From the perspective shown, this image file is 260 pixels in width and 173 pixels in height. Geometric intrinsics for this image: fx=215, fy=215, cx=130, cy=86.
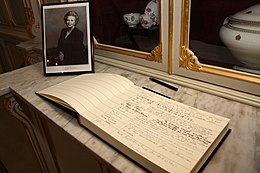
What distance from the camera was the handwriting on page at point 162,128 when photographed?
39 centimetres

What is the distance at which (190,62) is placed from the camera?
67 centimetres

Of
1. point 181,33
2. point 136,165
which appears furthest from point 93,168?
point 181,33

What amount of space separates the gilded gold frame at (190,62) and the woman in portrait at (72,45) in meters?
0.37

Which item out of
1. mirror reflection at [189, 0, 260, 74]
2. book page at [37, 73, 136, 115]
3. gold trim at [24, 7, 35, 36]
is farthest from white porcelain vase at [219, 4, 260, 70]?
gold trim at [24, 7, 35, 36]

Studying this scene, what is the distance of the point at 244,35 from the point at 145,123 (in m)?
0.34

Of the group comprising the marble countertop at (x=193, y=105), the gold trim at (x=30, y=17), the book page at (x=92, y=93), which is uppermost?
the gold trim at (x=30, y=17)

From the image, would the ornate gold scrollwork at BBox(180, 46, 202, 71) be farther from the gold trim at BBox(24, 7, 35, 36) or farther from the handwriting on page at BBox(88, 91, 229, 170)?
the gold trim at BBox(24, 7, 35, 36)

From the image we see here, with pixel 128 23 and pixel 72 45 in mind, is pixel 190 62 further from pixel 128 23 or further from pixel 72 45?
pixel 72 45

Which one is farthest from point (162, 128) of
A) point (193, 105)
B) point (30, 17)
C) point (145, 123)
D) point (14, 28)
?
point (14, 28)

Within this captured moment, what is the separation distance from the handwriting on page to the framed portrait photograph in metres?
0.35

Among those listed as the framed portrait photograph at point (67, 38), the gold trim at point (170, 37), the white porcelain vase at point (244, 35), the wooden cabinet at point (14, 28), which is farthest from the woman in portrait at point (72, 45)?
the wooden cabinet at point (14, 28)

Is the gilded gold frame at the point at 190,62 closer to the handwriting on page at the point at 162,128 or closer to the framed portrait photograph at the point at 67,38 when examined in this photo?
the handwriting on page at the point at 162,128

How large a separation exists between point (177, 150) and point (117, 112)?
0.18 meters

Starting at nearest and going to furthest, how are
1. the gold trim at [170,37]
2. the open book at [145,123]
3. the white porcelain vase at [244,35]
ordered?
1. the open book at [145,123]
2. the white porcelain vase at [244,35]
3. the gold trim at [170,37]
